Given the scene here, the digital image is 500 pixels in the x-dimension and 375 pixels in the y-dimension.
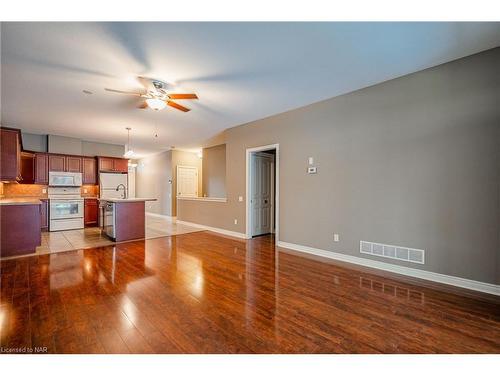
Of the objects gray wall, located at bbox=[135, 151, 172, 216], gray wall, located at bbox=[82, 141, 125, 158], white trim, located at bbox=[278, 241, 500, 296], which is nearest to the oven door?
gray wall, located at bbox=[82, 141, 125, 158]

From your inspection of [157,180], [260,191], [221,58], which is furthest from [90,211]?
[221,58]

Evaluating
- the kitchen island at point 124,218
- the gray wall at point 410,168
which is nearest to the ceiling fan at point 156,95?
the gray wall at point 410,168

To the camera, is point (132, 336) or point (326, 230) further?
point (326, 230)

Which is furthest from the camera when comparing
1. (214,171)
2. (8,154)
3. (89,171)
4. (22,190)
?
(214,171)

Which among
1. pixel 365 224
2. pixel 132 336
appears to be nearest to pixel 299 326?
pixel 132 336

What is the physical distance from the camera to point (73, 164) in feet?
23.8

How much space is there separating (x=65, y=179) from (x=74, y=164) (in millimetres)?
557

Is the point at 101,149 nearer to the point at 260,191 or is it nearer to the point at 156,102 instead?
the point at 260,191

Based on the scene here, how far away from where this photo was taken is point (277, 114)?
199 inches

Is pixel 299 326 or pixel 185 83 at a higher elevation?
pixel 185 83

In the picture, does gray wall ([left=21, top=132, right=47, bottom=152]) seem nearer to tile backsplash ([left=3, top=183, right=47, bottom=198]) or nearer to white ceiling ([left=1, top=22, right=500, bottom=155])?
tile backsplash ([left=3, top=183, right=47, bottom=198])

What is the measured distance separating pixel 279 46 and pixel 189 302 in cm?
299

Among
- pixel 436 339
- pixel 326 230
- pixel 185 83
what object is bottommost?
pixel 436 339
